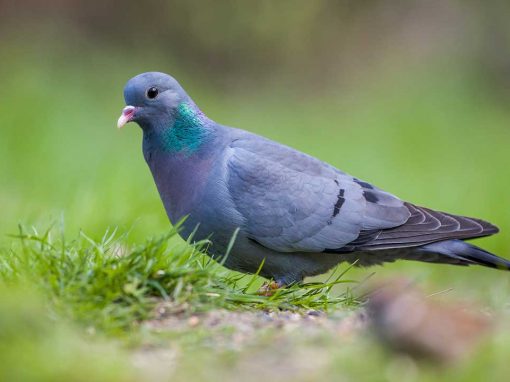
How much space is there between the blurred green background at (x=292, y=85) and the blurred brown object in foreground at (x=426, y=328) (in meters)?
4.81

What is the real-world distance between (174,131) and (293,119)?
25.4ft

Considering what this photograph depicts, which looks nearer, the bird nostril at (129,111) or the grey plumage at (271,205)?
the grey plumage at (271,205)

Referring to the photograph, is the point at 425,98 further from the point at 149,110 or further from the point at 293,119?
the point at 149,110

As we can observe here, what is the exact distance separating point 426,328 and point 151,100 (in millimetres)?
2556

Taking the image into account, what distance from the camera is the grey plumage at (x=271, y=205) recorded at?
4965 millimetres

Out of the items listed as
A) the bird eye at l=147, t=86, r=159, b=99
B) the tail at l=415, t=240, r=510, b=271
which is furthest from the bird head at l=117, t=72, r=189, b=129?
the tail at l=415, t=240, r=510, b=271

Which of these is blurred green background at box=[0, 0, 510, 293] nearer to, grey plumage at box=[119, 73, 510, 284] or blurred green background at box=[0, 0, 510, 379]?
blurred green background at box=[0, 0, 510, 379]

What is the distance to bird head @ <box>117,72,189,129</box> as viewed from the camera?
5203mm

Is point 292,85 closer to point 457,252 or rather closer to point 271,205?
point 457,252

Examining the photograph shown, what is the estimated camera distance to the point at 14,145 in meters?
9.97

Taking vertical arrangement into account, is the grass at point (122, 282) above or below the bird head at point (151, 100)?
below

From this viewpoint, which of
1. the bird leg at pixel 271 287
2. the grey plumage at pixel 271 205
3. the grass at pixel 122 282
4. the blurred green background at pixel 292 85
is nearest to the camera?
the grass at pixel 122 282

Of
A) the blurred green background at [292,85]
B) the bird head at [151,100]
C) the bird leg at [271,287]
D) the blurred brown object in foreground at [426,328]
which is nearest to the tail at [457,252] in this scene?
the bird leg at [271,287]

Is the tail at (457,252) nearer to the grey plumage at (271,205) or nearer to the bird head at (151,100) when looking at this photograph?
the grey plumage at (271,205)
